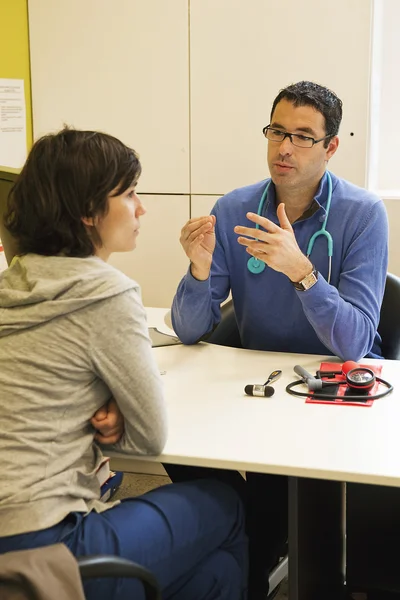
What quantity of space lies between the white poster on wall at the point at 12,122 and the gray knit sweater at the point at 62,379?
2.34 m

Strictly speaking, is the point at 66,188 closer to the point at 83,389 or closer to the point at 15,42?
the point at 83,389

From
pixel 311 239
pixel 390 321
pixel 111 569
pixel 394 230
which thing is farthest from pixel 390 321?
pixel 111 569

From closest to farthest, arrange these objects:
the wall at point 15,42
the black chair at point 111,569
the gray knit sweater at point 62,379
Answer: the black chair at point 111,569, the gray knit sweater at point 62,379, the wall at point 15,42

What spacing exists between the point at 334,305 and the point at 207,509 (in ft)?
2.18

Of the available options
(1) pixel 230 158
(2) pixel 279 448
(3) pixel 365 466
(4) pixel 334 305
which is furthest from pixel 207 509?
(1) pixel 230 158

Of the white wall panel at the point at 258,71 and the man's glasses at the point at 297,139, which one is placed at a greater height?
the white wall panel at the point at 258,71

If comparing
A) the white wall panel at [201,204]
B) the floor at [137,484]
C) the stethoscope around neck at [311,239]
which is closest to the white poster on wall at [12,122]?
the white wall panel at [201,204]

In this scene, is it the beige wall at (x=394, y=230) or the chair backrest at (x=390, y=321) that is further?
the beige wall at (x=394, y=230)

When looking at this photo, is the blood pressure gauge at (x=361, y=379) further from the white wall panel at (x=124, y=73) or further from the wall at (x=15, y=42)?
the wall at (x=15, y=42)

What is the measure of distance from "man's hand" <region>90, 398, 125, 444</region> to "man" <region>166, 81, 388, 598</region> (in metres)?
0.45

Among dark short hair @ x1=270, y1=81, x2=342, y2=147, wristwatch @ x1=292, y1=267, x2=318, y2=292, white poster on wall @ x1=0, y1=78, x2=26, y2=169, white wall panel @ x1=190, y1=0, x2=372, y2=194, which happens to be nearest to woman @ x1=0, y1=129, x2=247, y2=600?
wristwatch @ x1=292, y1=267, x2=318, y2=292

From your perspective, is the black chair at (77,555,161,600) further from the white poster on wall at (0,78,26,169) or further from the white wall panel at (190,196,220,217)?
the white poster on wall at (0,78,26,169)

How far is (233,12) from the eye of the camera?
3.23m

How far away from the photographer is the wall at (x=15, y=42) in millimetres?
3475
